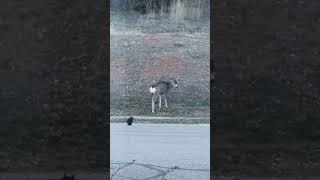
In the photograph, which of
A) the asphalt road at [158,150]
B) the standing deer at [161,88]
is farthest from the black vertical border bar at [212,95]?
the standing deer at [161,88]

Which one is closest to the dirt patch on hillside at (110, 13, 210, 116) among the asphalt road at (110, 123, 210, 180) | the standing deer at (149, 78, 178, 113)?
the standing deer at (149, 78, 178, 113)

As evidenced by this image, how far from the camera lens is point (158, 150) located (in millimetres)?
6246

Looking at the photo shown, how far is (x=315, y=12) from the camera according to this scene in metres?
6.07

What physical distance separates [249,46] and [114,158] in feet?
5.85

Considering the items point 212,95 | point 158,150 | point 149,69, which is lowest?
point 158,150

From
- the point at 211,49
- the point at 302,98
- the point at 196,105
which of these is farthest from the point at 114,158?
the point at 302,98

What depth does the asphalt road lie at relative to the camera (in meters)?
6.18

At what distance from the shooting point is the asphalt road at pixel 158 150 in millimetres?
6180

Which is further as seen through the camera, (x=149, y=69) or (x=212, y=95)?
(x=149, y=69)

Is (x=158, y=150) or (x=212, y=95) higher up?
(x=212, y=95)

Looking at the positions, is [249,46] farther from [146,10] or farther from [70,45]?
[70,45]

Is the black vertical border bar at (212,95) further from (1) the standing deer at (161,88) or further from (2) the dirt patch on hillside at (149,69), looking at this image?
(1) the standing deer at (161,88)

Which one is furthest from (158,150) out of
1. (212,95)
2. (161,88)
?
(212,95)

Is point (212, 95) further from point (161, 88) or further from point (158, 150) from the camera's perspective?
point (158, 150)
